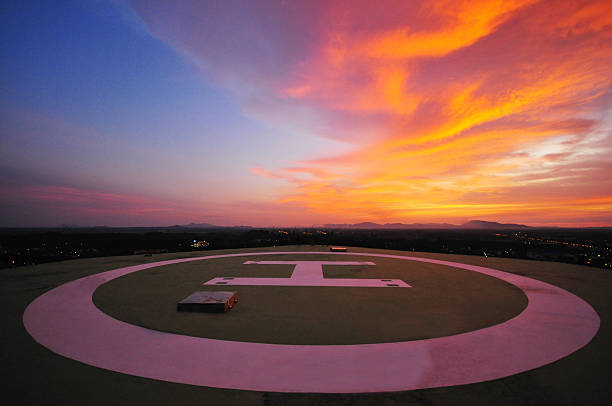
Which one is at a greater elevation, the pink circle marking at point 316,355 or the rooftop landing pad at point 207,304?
the rooftop landing pad at point 207,304

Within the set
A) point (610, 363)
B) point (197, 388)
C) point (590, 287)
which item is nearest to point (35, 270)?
point (197, 388)

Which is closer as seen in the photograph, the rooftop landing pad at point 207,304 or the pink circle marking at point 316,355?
the pink circle marking at point 316,355

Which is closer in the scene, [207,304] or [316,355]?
[316,355]

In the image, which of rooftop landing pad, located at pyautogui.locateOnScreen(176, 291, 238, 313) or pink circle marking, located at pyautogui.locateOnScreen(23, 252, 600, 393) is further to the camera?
rooftop landing pad, located at pyautogui.locateOnScreen(176, 291, 238, 313)

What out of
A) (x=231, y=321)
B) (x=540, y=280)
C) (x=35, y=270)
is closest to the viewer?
(x=231, y=321)

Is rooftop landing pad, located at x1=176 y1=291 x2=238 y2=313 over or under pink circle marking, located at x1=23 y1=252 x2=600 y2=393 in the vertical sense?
→ over

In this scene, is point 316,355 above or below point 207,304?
below

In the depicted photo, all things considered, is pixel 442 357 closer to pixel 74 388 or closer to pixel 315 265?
pixel 74 388

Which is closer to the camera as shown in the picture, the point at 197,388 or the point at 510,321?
the point at 197,388
